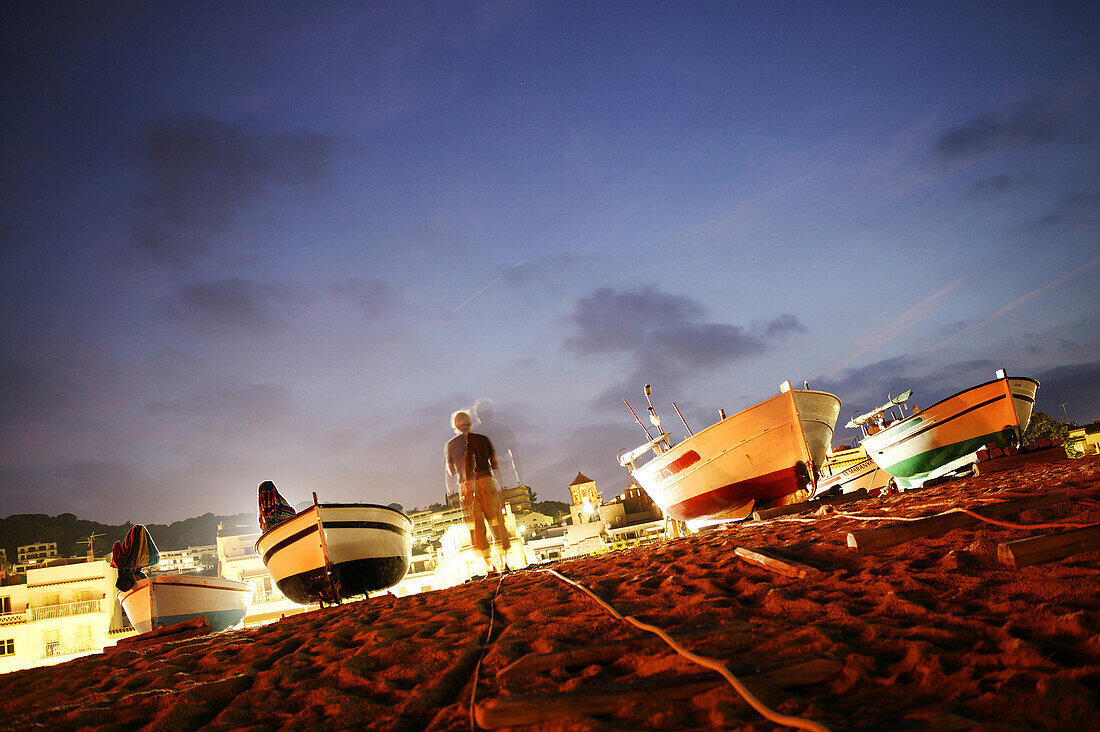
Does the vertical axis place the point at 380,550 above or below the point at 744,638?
above

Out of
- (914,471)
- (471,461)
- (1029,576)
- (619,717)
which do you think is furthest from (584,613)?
(914,471)

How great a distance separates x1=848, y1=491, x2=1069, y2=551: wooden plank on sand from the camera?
4.24m

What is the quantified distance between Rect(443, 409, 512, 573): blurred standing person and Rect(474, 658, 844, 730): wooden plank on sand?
217 inches

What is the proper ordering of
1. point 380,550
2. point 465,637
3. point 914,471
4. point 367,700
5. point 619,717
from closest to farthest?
point 619,717, point 367,700, point 465,637, point 380,550, point 914,471

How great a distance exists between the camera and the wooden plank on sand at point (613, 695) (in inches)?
90.1

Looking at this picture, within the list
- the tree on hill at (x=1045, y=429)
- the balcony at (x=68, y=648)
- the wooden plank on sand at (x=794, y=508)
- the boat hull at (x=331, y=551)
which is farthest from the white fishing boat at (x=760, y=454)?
the tree on hill at (x=1045, y=429)

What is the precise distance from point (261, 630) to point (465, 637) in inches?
113

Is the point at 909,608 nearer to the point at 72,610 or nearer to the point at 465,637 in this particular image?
the point at 465,637

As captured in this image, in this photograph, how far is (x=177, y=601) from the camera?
1227 centimetres

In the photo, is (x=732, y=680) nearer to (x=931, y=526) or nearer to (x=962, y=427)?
(x=931, y=526)

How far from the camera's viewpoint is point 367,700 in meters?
2.79

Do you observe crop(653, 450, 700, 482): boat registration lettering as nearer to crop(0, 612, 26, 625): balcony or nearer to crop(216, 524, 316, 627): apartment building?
crop(216, 524, 316, 627): apartment building

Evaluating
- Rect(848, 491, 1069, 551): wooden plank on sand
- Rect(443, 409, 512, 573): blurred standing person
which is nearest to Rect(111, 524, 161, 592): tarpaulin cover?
Rect(443, 409, 512, 573): blurred standing person

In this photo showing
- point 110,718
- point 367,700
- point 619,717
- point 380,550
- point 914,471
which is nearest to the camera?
point 619,717
